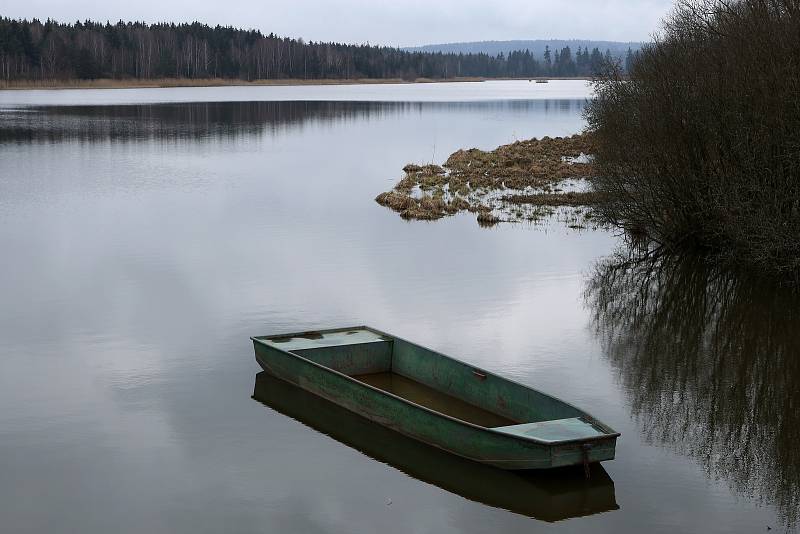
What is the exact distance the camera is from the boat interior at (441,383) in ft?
44.7

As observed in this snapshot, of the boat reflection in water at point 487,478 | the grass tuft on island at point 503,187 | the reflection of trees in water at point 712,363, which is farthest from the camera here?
the grass tuft on island at point 503,187

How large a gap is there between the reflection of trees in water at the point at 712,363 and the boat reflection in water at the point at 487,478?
6.33 feet

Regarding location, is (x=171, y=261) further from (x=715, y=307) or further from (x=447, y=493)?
(x=447, y=493)

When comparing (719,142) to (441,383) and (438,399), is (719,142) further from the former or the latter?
(438,399)

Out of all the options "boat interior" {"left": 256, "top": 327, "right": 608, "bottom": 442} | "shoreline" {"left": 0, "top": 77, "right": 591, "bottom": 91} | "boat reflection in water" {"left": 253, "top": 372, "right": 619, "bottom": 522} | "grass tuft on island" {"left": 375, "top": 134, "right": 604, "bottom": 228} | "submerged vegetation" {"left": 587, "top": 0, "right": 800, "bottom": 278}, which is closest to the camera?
"boat reflection in water" {"left": 253, "top": 372, "right": 619, "bottom": 522}

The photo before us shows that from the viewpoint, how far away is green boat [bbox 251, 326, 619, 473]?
1288cm

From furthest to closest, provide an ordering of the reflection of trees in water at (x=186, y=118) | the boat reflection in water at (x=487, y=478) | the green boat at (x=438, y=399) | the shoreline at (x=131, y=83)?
the shoreline at (x=131, y=83)
the reflection of trees in water at (x=186, y=118)
the green boat at (x=438, y=399)
the boat reflection in water at (x=487, y=478)

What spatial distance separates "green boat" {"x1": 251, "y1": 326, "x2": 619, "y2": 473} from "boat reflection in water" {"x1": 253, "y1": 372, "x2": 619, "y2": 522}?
0.18m

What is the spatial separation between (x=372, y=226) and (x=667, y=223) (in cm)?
1004

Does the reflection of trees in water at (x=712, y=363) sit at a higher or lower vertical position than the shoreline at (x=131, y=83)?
lower

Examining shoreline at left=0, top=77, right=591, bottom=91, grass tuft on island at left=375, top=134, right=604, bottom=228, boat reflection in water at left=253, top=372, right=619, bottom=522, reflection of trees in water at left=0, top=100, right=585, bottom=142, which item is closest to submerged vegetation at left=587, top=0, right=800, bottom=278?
grass tuft on island at left=375, top=134, right=604, bottom=228

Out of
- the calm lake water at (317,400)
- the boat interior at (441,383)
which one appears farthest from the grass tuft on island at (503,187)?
the boat interior at (441,383)

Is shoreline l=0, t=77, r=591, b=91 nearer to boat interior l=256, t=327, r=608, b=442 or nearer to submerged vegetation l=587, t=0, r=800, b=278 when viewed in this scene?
submerged vegetation l=587, t=0, r=800, b=278

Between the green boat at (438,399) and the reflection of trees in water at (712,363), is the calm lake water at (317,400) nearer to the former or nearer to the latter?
the reflection of trees in water at (712,363)
